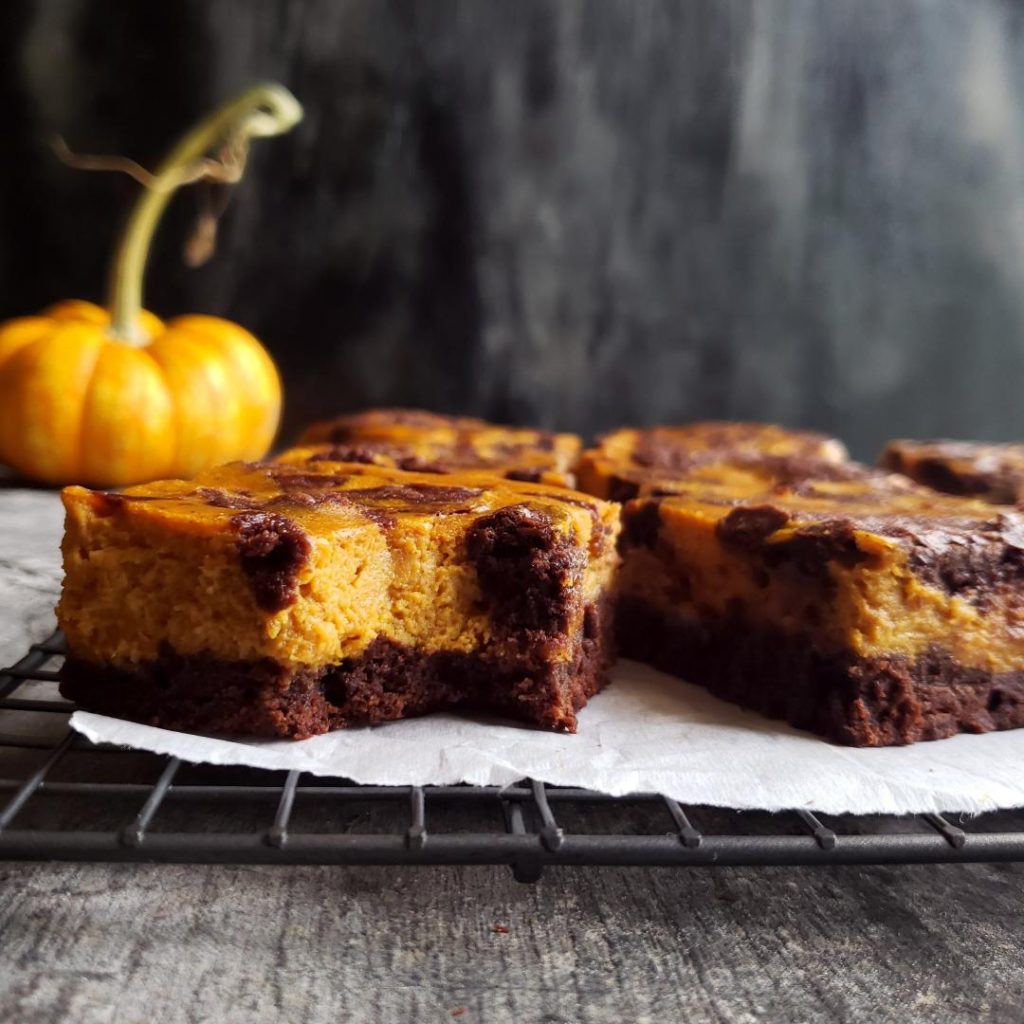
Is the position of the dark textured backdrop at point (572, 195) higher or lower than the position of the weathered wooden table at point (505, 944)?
higher

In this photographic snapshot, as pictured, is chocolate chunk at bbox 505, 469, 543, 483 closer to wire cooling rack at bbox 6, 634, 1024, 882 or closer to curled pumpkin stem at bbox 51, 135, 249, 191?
wire cooling rack at bbox 6, 634, 1024, 882

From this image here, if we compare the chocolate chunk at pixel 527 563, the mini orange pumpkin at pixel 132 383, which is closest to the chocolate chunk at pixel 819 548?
the chocolate chunk at pixel 527 563

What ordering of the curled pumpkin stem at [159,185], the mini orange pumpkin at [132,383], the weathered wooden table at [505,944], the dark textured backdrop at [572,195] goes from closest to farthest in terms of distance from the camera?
the weathered wooden table at [505,944] < the mini orange pumpkin at [132,383] < the curled pumpkin stem at [159,185] < the dark textured backdrop at [572,195]

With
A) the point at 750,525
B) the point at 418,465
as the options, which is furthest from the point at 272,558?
the point at 750,525

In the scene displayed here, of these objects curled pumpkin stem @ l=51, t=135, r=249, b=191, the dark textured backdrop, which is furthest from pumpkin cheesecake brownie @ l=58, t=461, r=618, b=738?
the dark textured backdrop

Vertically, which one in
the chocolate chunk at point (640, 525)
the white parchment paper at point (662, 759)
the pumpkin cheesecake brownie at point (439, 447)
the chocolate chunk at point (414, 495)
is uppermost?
the chocolate chunk at point (414, 495)

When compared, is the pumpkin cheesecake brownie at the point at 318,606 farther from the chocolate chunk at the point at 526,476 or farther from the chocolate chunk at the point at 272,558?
the chocolate chunk at the point at 526,476

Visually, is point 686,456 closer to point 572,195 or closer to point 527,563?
point 527,563
